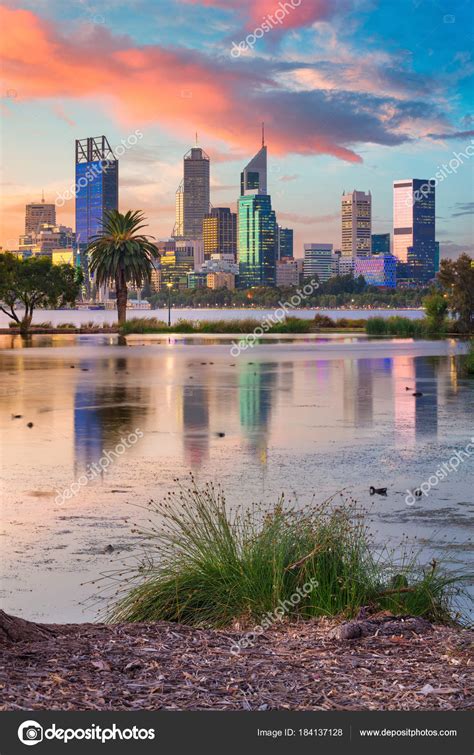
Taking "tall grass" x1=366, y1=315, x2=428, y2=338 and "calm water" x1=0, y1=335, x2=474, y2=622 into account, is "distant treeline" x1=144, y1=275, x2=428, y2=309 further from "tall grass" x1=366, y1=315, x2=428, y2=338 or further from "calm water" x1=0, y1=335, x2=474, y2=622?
"calm water" x1=0, y1=335, x2=474, y2=622

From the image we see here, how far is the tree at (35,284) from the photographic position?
74.1 m

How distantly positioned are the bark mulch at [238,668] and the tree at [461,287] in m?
62.3

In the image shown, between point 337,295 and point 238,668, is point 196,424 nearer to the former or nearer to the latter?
point 238,668

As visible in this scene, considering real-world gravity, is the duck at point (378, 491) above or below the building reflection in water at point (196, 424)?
below

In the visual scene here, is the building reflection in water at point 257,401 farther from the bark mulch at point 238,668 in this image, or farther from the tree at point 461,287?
the tree at point 461,287

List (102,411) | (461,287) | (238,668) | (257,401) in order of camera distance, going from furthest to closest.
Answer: (461,287) → (257,401) → (102,411) → (238,668)

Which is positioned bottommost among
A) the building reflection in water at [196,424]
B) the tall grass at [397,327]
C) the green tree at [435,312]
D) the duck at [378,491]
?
the duck at [378,491]

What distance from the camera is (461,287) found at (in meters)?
66.5

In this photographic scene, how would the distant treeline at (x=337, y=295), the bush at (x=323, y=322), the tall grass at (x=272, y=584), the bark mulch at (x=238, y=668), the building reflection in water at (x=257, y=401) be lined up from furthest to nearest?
1. the distant treeline at (x=337, y=295)
2. the bush at (x=323, y=322)
3. the building reflection in water at (x=257, y=401)
4. the tall grass at (x=272, y=584)
5. the bark mulch at (x=238, y=668)

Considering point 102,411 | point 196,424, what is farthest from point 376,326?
point 196,424

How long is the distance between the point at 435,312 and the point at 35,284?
29330 millimetres

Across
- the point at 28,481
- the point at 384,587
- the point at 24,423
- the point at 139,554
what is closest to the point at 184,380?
the point at 24,423

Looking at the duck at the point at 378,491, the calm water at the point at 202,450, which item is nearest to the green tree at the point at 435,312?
the calm water at the point at 202,450

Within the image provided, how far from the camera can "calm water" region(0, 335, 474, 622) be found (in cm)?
843
